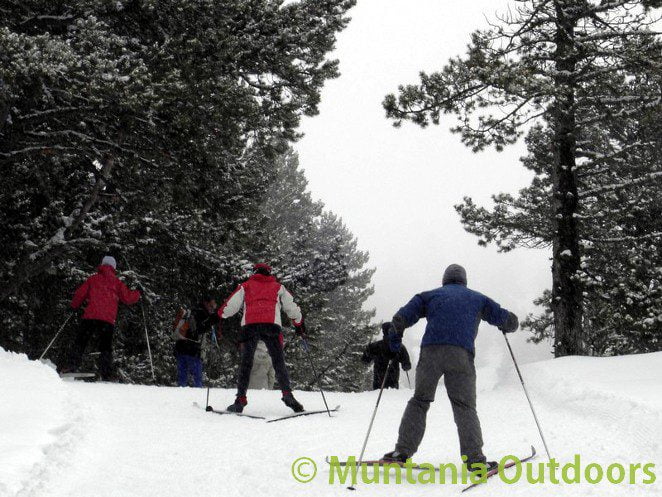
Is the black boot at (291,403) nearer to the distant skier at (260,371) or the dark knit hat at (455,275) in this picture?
the dark knit hat at (455,275)

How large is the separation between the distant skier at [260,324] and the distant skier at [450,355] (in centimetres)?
294

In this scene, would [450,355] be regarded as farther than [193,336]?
No

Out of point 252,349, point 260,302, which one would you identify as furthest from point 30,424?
point 260,302

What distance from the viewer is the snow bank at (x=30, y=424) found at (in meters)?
4.20

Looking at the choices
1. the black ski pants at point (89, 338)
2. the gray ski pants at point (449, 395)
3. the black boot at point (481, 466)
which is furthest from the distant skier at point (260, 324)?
the black ski pants at point (89, 338)

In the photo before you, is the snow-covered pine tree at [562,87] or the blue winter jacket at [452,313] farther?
the snow-covered pine tree at [562,87]

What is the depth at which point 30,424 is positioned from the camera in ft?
18.1

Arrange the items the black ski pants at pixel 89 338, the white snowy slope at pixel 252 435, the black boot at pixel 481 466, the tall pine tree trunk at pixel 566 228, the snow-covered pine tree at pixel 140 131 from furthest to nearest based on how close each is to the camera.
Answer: the tall pine tree trunk at pixel 566 228, the black ski pants at pixel 89 338, the snow-covered pine tree at pixel 140 131, the black boot at pixel 481 466, the white snowy slope at pixel 252 435

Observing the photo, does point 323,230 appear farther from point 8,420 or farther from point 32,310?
point 8,420

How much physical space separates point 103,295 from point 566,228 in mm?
9623

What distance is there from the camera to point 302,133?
1346cm

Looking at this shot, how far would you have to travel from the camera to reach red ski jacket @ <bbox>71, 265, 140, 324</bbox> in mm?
11203

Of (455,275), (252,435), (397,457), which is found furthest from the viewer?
(252,435)

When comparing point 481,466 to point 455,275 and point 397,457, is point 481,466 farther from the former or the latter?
point 455,275
